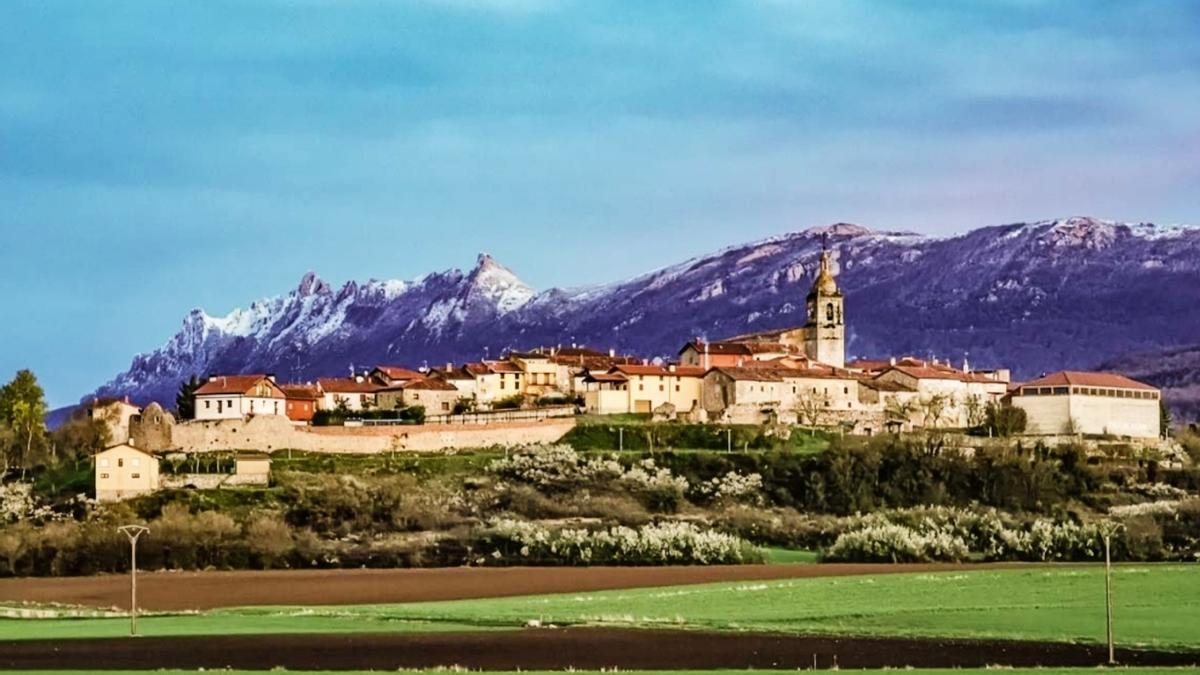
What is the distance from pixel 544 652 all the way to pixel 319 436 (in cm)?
6300

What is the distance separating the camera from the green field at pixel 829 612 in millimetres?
58688

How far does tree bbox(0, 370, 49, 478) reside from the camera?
4542 inches

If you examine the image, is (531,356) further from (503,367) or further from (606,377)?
(606,377)

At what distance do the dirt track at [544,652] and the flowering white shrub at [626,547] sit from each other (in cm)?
3283

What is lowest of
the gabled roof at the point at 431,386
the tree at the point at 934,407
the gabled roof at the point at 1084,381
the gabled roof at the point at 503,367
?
the tree at the point at 934,407

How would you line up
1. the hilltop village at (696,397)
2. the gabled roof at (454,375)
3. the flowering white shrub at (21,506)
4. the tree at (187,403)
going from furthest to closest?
the gabled roof at (454,375) < the tree at (187,403) < the hilltop village at (696,397) < the flowering white shrub at (21,506)

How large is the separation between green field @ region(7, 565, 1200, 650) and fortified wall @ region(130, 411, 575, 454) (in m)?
40.5

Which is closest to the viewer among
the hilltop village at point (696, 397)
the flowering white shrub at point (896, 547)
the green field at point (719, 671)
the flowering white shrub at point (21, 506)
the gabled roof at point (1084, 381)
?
the green field at point (719, 671)

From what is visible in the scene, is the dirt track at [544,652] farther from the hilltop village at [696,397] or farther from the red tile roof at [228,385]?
the red tile roof at [228,385]

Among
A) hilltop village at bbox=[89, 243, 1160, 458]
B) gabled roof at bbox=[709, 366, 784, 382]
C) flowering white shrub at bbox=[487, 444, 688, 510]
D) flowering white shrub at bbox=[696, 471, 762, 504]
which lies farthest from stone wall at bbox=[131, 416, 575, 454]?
gabled roof at bbox=[709, 366, 784, 382]

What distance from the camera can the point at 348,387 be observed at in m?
136

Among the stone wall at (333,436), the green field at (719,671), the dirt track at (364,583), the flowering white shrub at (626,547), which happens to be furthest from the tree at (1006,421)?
the green field at (719,671)

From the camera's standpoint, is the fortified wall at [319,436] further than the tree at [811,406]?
No

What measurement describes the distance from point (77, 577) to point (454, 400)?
4418 cm
